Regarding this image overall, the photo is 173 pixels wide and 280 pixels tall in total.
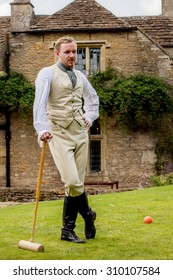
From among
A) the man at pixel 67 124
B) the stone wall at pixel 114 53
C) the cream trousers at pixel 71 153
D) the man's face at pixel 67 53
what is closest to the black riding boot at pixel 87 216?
the man at pixel 67 124

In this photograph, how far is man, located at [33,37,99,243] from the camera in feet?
19.9

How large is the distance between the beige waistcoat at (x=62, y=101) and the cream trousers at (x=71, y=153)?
64 millimetres

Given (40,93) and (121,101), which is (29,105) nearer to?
(121,101)

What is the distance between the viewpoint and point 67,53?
20.3 ft

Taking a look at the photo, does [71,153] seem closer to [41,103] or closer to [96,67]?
[41,103]

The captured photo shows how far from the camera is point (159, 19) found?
23.1 meters

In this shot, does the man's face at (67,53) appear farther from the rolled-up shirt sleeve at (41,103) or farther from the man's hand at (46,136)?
the man's hand at (46,136)

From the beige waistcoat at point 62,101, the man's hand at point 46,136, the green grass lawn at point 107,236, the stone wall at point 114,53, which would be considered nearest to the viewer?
the green grass lawn at point 107,236

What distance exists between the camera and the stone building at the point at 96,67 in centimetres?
2061

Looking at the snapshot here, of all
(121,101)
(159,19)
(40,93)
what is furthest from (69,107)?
(159,19)

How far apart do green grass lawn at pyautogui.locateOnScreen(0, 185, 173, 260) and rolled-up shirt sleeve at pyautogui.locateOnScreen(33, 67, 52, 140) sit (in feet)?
3.91

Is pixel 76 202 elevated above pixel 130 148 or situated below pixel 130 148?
Result: above
